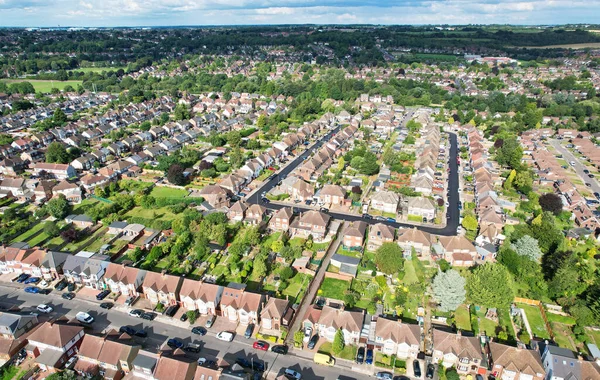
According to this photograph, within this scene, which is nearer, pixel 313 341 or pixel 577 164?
pixel 313 341

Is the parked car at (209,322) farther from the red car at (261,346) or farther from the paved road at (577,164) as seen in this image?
the paved road at (577,164)

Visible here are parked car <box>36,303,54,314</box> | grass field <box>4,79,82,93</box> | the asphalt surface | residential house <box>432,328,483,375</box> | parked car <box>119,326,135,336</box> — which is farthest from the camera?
grass field <box>4,79,82,93</box>

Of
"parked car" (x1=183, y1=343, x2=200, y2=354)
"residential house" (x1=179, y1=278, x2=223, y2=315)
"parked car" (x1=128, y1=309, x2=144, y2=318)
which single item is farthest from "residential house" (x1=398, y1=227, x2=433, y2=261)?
"parked car" (x1=128, y1=309, x2=144, y2=318)

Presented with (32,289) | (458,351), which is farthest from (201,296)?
(458,351)

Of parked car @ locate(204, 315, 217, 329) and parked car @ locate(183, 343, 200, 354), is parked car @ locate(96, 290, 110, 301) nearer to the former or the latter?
parked car @ locate(204, 315, 217, 329)

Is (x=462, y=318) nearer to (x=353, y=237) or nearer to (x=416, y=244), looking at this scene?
(x=416, y=244)

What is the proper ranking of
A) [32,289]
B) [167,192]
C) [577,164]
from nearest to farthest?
1. [32,289]
2. [167,192]
3. [577,164]

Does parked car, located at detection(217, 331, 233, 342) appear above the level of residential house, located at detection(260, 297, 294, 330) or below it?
below
